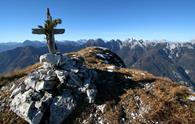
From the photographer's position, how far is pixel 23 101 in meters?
24.2

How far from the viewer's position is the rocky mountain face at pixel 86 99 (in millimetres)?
22547

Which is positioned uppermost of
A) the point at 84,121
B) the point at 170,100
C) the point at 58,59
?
the point at 58,59

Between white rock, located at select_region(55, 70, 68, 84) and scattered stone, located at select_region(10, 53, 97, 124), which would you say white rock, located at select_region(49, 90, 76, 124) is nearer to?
scattered stone, located at select_region(10, 53, 97, 124)

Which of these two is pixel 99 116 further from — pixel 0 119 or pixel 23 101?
pixel 0 119

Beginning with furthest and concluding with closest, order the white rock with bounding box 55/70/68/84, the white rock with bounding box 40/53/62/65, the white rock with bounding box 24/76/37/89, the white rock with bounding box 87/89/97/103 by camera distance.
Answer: the white rock with bounding box 40/53/62/65, the white rock with bounding box 55/70/68/84, the white rock with bounding box 24/76/37/89, the white rock with bounding box 87/89/97/103

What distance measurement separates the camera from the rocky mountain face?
74.0ft

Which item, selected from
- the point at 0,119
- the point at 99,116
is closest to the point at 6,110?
the point at 0,119

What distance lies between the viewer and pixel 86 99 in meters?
25.0

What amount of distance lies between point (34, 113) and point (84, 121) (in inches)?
179

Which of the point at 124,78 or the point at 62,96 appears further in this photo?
the point at 124,78

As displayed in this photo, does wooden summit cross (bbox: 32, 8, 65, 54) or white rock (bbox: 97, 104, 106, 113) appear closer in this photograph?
white rock (bbox: 97, 104, 106, 113)

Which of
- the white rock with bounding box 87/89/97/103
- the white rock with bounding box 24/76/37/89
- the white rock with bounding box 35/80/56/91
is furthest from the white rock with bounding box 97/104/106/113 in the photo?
the white rock with bounding box 24/76/37/89

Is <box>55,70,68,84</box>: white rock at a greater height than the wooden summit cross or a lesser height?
lesser

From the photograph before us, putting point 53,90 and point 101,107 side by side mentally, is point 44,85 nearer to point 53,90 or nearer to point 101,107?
point 53,90
